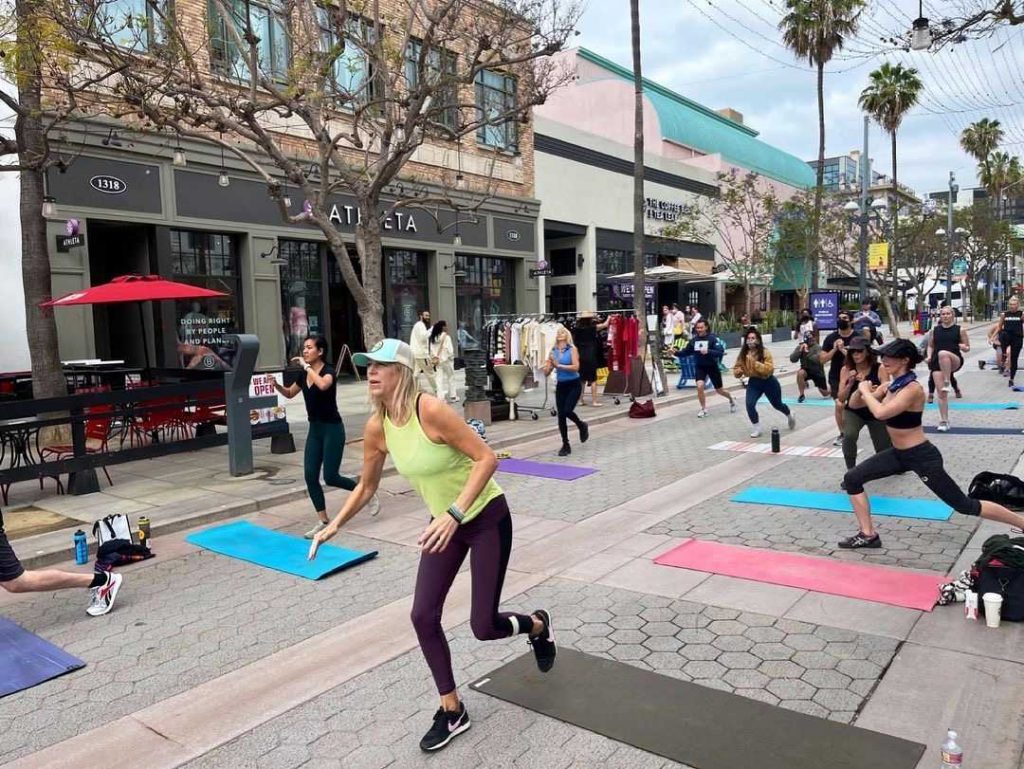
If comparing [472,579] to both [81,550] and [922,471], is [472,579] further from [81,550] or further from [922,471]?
[81,550]

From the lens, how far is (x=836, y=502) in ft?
24.3

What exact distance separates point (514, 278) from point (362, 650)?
73.6ft

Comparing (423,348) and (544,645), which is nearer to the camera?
(544,645)

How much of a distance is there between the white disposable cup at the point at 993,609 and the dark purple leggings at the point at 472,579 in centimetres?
296

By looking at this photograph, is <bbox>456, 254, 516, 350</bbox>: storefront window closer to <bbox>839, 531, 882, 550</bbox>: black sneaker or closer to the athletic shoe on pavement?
<bbox>839, 531, 882, 550</bbox>: black sneaker

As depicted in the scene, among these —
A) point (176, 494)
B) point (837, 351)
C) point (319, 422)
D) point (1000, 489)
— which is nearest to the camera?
point (1000, 489)

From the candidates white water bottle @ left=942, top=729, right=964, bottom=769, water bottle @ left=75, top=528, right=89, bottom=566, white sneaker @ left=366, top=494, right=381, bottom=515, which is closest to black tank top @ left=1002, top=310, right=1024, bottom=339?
white sneaker @ left=366, top=494, right=381, bottom=515

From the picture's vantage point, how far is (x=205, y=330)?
17.1 meters

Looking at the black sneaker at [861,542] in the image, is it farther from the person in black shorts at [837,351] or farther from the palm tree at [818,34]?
the palm tree at [818,34]

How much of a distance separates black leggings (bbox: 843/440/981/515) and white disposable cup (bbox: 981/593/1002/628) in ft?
2.85

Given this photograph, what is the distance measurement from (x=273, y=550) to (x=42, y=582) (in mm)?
1975

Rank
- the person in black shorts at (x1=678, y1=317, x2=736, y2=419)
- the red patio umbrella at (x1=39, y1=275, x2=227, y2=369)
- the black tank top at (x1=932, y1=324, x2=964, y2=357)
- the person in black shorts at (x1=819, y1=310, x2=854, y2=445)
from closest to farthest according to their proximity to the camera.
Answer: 1. the person in black shorts at (x1=819, y1=310, x2=854, y2=445)
2. the red patio umbrella at (x1=39, y1=275, x2=227, y2=369)
3. the black tank top at (x1=932, y1=324, x2=964, y2=357)
4. the person in black shorts at (x1=678, y1=317, x2=736, y2=419)

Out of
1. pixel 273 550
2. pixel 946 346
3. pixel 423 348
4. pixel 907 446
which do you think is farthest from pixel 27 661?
pixel 946 346

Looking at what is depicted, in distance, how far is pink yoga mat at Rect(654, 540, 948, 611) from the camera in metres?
4.99
